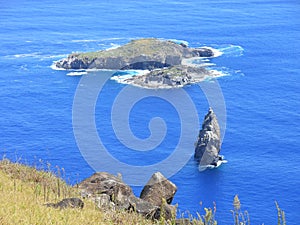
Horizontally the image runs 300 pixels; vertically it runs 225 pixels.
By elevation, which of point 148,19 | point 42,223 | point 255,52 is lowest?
point 42,223

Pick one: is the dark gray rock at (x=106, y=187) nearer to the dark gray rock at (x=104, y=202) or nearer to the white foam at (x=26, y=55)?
the dark gray rock at (x=104, y=202)

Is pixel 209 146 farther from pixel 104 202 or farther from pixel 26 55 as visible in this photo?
pixel 104 202

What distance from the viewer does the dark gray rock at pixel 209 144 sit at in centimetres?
8803

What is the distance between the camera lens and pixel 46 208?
11.0 metres

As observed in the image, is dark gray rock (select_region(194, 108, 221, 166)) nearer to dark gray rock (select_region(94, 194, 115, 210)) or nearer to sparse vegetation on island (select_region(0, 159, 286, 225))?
sparse vegetation on island (select_region(0, 159, 286, 225))

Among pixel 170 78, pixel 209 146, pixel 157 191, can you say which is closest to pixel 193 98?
pixel 170 78

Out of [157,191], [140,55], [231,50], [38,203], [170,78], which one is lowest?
[38,203]

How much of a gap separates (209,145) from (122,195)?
75.5 meters

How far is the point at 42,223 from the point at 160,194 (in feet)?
21.6

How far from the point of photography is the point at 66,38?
163250mm

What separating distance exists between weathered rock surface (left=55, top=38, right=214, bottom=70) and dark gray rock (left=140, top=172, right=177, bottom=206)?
124577 mm

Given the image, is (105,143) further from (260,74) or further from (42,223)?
(42,223)

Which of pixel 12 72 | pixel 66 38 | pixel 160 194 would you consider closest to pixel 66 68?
pixel 12 72

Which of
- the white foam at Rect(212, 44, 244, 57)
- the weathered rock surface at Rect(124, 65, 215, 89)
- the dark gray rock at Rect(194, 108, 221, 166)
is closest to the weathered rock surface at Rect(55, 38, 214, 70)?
the white foam at Rect(212, 44, 244, 57)
